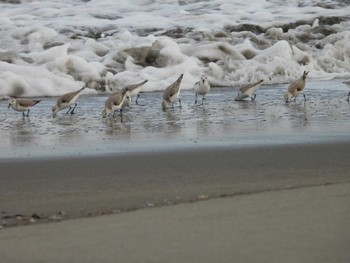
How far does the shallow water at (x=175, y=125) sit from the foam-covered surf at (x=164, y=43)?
1446 mm

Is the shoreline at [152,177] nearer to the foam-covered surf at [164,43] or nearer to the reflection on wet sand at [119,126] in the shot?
the reflection on wet sand at [119,126]

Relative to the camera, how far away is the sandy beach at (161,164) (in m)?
4.61

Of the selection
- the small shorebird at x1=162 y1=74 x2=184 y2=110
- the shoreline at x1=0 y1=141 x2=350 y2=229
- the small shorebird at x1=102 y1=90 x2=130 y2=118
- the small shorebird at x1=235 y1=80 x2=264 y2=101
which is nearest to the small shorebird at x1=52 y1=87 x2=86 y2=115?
the small shorebird at x1=102 y1=90 x2=130 y2=118

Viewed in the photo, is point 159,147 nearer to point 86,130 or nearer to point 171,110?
point 86,130

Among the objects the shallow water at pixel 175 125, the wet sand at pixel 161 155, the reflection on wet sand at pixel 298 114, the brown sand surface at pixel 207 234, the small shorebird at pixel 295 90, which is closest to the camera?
the brown sand surface at pixel 207 234

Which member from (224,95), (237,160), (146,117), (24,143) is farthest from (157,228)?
(224,95)

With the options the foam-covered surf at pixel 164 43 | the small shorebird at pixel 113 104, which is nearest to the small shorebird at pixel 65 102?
the small shorebird at pixel 113 104

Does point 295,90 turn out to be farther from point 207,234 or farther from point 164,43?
point 207,234

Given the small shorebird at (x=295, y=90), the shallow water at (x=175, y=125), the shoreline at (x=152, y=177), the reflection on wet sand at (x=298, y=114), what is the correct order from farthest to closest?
the small shorebird at (x=295, y=90)
the reflection on wet sand at (x=298, y=114)
the shallow water at (x=175, y=125)
the shoreline at (x=152, y=177)

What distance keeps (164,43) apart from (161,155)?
833 cm

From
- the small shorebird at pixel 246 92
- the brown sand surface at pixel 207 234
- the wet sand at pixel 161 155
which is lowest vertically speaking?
the small shorebird at pixel 246 92

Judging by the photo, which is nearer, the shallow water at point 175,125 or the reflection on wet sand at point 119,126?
the shallow water at point 175,125

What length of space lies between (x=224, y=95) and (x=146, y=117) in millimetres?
2490

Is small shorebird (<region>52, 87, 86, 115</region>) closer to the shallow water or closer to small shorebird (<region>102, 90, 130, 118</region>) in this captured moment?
the shallow water
